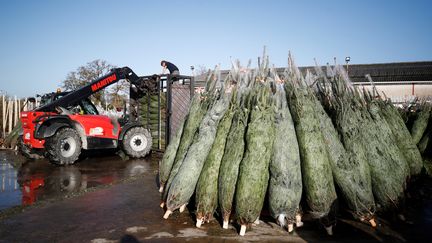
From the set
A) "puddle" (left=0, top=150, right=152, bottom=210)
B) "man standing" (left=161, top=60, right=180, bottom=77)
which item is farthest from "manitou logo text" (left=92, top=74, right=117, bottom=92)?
"puddle" (left=0, top=150, right=152, bottom=210)

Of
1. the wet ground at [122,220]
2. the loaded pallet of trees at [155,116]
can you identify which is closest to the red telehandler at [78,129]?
the loaded pallet of trees at [155,116]

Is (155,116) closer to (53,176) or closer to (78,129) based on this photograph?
(78,129)

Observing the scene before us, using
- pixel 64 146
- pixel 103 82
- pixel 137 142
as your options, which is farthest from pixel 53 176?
pixel 103 82

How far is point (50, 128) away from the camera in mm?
9445

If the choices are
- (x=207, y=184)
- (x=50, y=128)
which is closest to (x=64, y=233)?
(x=207, y=184)

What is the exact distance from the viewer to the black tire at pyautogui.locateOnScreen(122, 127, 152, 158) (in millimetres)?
10789

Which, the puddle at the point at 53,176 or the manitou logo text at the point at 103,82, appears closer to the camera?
the puddle at the point at 53,176

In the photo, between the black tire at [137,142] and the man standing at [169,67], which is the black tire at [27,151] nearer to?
the black tire at [137,142]

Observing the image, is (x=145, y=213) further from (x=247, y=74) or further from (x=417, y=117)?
(x=417, y=117)

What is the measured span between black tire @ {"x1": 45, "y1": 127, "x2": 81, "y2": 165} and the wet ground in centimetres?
168

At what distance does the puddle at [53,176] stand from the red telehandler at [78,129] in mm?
444

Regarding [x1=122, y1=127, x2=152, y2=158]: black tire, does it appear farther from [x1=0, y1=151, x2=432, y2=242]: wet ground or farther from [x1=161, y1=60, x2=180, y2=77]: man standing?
[x1=0, y1=151, x2=432, y2=242]: wet ground

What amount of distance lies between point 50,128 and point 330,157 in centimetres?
791

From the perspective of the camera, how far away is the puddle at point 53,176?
6395 millimetres
